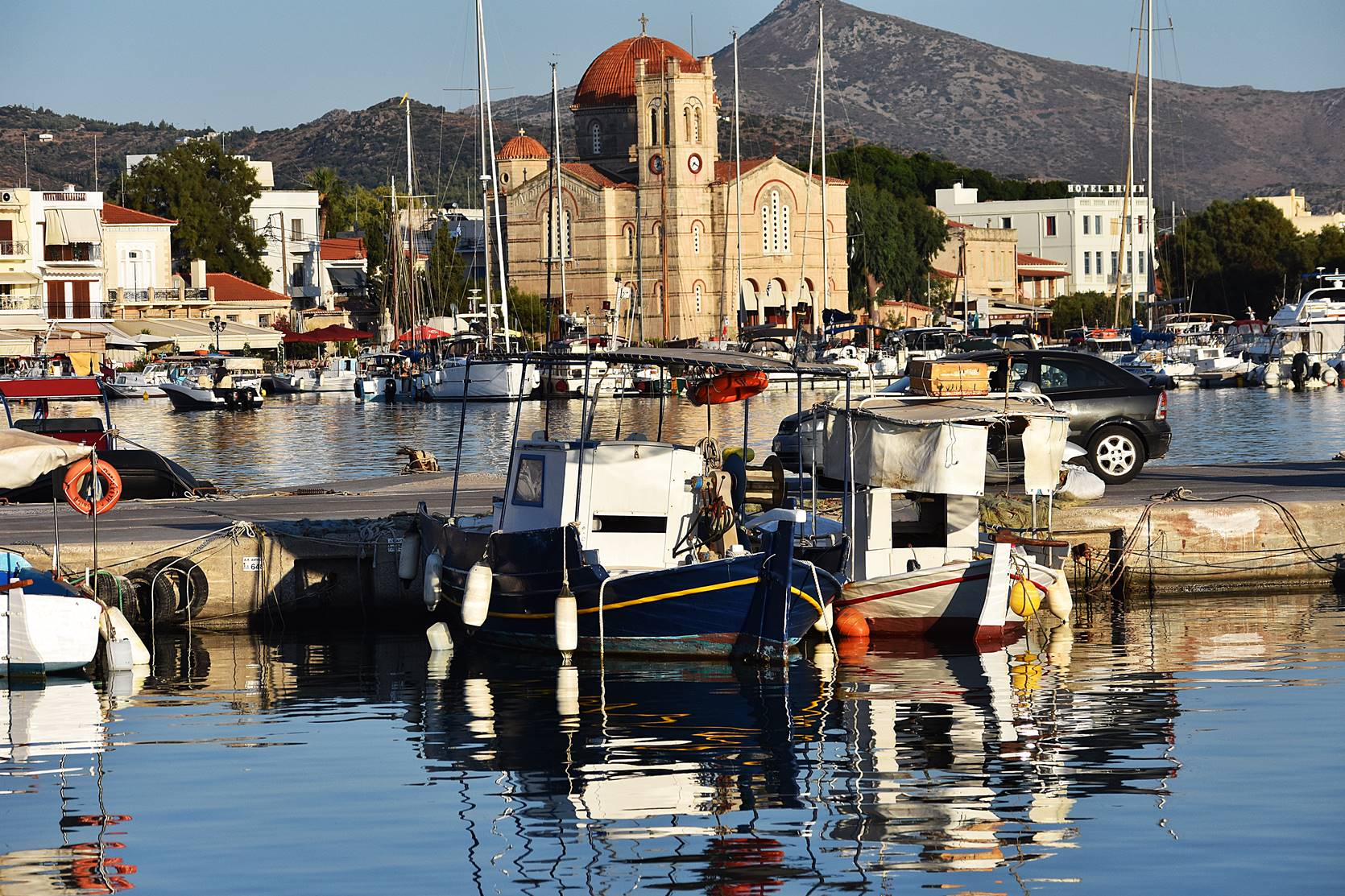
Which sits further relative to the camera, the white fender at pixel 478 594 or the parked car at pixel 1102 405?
the parked car at pixel 1102 405

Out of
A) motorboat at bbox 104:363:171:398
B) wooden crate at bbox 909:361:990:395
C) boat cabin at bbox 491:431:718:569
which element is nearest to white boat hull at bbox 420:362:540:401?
motorboat at bbox 104:363:171:398

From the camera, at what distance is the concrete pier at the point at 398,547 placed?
20.9 metres

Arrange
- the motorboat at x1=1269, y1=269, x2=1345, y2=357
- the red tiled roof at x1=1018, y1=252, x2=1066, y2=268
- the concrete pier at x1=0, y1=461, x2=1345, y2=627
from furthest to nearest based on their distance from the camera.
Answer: the red tiled roof at x1=1018, y1=252, x2=1066, y2=268
the motorboat at x1=1269, y1=269, x2=1345, y2=357
the concrete pier at x1=0, y1=461, x2=1345, y2=627

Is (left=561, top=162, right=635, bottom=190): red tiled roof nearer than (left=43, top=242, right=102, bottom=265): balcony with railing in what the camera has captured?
No

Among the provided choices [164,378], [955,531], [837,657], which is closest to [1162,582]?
[955,531]

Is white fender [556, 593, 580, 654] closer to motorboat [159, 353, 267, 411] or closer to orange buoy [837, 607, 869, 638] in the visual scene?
orange buoy [837, 607, 869, 638]

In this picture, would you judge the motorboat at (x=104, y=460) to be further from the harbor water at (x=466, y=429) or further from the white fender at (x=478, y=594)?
the white fender at (x=478, y=594)

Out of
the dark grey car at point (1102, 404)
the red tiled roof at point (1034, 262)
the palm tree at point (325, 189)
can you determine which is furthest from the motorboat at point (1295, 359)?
the palm tree at point (325, 189)

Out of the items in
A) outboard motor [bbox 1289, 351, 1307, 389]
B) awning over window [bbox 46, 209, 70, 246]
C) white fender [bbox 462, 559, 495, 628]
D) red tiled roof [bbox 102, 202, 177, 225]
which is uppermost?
red tiled roof [bbox 102, 202, 177, 225]

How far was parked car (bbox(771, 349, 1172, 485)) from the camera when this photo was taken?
2395cm

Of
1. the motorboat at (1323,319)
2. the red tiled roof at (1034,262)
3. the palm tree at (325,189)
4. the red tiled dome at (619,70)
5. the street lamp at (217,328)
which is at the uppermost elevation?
the red tiled dome at (619,70)

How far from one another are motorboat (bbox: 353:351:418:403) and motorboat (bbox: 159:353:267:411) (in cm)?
449

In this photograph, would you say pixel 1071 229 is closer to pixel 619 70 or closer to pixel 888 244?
pixel 888 244

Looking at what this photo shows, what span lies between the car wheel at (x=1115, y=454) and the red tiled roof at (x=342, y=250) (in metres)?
108
